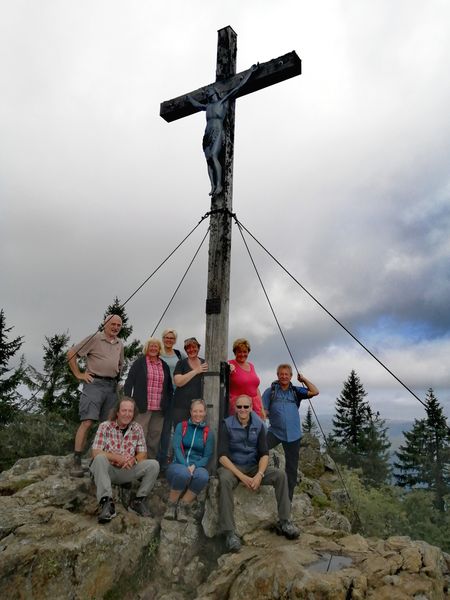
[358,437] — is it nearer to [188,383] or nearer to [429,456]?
[429,456]

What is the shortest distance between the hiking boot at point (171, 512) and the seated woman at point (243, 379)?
1.44 meters

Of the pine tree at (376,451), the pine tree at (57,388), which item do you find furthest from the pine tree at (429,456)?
the pine tree at (57,388)

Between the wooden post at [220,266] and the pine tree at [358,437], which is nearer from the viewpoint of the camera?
the wooden post at [220,266]

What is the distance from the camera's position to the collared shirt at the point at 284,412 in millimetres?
6117

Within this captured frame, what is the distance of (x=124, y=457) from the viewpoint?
18.1ft

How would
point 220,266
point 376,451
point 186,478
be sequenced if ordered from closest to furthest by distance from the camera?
1. point 186,478
2. point 220,266
3. point 376,451

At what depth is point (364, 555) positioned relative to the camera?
187 inches

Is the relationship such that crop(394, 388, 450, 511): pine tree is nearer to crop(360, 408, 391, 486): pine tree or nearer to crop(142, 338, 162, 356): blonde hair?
crop(360, 408, 391, 486): pine tree

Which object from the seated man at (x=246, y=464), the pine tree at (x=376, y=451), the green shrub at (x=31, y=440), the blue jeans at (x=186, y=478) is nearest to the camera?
the seated man at (x=246, y=464)

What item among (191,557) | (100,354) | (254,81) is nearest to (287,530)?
(191,557)

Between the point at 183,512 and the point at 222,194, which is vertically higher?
the point at 222,194

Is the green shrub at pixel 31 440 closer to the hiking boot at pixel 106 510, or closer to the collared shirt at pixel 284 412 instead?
the hiking boot at pixel 106 510

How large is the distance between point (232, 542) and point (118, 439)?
1980mm

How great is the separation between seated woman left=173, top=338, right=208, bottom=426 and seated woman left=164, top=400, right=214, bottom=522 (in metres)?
0.44
